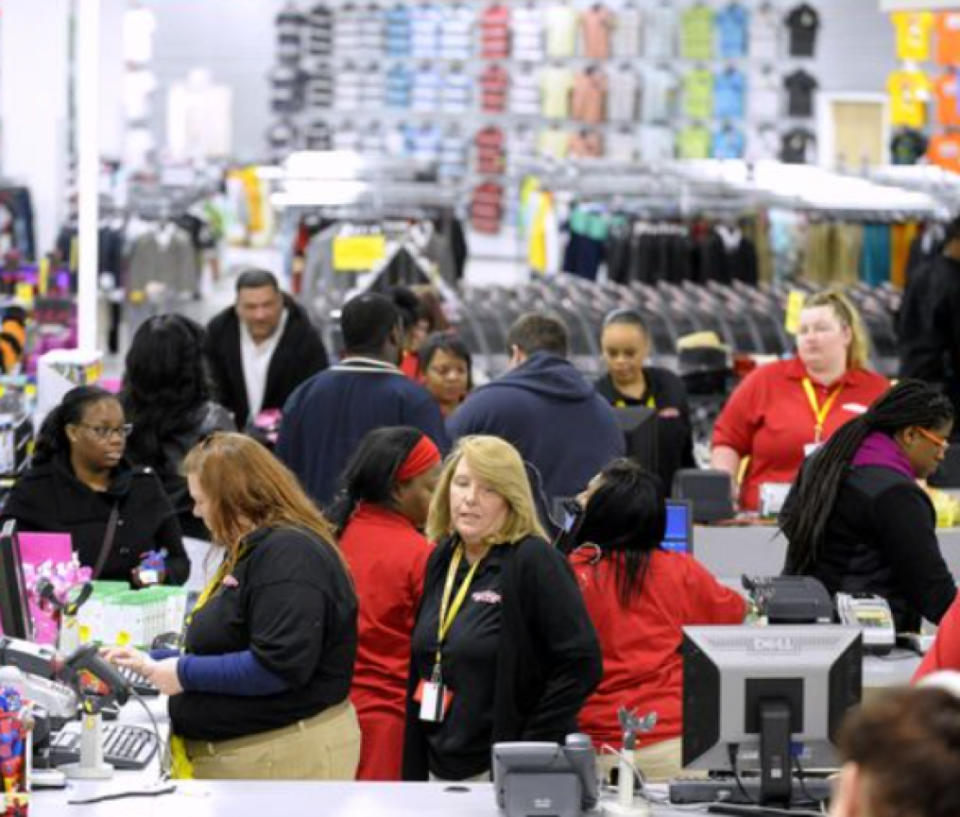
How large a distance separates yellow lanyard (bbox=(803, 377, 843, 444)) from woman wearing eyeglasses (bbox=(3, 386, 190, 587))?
2275mm

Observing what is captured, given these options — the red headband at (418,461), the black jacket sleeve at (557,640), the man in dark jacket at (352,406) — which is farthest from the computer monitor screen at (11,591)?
the man in dark jacket at (352,406)

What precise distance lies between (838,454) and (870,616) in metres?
0.43

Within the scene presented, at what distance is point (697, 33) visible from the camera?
22.0 meters

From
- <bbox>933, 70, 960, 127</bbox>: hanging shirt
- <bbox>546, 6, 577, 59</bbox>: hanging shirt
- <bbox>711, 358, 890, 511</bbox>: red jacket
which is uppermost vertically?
<bbox>546, 6, 577, 59</bbox>: hanging shirt

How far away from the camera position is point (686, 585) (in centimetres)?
555

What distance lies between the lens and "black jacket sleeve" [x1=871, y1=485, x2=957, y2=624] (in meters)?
6.00

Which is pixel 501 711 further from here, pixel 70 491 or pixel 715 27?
pixel 715 27

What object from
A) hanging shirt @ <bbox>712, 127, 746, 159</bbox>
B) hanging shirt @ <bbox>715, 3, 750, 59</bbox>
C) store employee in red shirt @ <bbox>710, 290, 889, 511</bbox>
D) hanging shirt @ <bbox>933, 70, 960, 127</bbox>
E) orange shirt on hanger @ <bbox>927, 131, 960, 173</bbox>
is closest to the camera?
store employee in red shirt @ <bbox>710, 290, 889, 511</bbox>

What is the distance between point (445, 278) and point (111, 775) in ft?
32.1

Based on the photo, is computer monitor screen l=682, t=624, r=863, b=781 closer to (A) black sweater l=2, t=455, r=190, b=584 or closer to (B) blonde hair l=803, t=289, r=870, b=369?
(A) black sweater l=2, t=455, r=190, b=584

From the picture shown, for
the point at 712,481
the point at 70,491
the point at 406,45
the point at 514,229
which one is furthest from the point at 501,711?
the point at 406,45

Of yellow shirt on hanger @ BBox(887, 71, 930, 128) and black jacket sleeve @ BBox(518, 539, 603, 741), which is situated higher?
yellow shirt on hanger @ BBox(887, 71, 930, 128)

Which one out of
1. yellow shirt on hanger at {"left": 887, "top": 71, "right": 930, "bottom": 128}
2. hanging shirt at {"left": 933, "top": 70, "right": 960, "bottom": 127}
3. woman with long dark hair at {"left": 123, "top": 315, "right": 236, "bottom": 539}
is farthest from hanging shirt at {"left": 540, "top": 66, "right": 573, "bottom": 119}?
woman with long dark hair at {"left": 123, "top": 315, "right": 236, "bottom": 539}

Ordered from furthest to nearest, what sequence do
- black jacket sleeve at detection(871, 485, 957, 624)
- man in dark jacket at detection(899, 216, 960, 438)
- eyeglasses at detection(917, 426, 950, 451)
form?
man in dark jacket at detection(899, 216, 960, 438)
eyeglasses at detection(917, 426, 950, 451)
black jacket sleeve at detection(871, 485, 957, 624)
